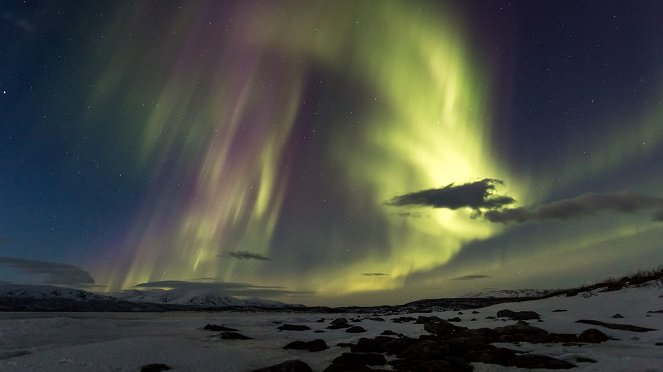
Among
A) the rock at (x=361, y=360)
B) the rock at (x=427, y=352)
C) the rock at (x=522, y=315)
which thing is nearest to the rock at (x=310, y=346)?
the rock at (x=361, y=360)

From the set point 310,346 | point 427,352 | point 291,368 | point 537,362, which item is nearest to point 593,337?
point 537,362

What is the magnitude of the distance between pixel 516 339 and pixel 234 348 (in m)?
13.9

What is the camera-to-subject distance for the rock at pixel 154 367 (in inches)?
556

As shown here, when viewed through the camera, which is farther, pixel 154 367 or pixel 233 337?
pixel 233 337

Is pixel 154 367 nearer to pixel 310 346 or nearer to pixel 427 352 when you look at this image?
pixel 310 346

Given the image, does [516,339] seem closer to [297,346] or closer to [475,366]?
[475,366]

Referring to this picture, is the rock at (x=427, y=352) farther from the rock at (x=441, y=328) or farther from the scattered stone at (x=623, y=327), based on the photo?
the scattered stone at (x=623, y=327)

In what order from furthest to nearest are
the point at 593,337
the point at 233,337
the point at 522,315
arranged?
1. the point at 522,315
2. the point at 233,337
3. the point at 593,337

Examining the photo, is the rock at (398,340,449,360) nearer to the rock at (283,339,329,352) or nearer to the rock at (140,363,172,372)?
the rock at (283,339,329,352)

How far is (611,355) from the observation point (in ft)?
44.7

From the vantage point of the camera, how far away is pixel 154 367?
47.0ft

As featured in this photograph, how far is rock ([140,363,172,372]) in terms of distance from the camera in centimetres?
1412

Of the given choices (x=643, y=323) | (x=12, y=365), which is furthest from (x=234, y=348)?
(x=643, y=323)

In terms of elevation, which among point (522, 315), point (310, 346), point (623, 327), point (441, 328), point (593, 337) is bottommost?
point (593, 337)
